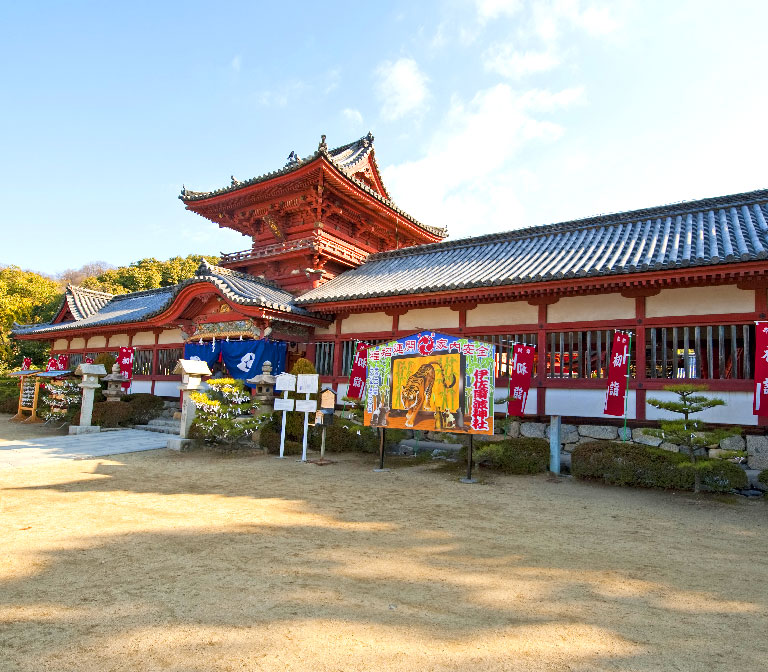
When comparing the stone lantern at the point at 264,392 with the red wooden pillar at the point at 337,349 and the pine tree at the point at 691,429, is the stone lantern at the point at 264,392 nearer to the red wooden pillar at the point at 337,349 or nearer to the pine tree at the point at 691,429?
the red wooden pillar at the point at 337,349

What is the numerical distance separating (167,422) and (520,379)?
11.6 metres

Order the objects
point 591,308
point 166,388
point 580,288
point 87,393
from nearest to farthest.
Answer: point 580,288
point 591,308
point 87,393
point 166,388

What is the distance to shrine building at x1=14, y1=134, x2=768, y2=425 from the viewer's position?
968 centimetres

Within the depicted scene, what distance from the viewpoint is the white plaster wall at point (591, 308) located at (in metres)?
10.5

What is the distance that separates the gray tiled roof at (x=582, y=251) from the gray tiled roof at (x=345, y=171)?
2.55 metres

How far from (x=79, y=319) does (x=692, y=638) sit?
2815 centimetres

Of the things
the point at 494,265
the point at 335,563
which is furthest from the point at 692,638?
the point at 494,265

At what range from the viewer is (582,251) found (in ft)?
41.2

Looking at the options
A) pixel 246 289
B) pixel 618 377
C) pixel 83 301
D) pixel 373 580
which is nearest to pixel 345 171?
pixel 246 289

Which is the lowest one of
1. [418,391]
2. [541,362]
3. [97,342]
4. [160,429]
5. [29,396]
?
[160,429]

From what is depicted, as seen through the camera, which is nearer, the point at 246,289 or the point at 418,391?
the point at 418,391

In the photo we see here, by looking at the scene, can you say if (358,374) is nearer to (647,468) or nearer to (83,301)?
(647,468)

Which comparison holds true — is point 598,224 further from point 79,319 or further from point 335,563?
point 79,319

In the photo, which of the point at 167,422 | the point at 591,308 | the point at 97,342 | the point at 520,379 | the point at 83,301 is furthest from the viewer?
the point at 83,301
